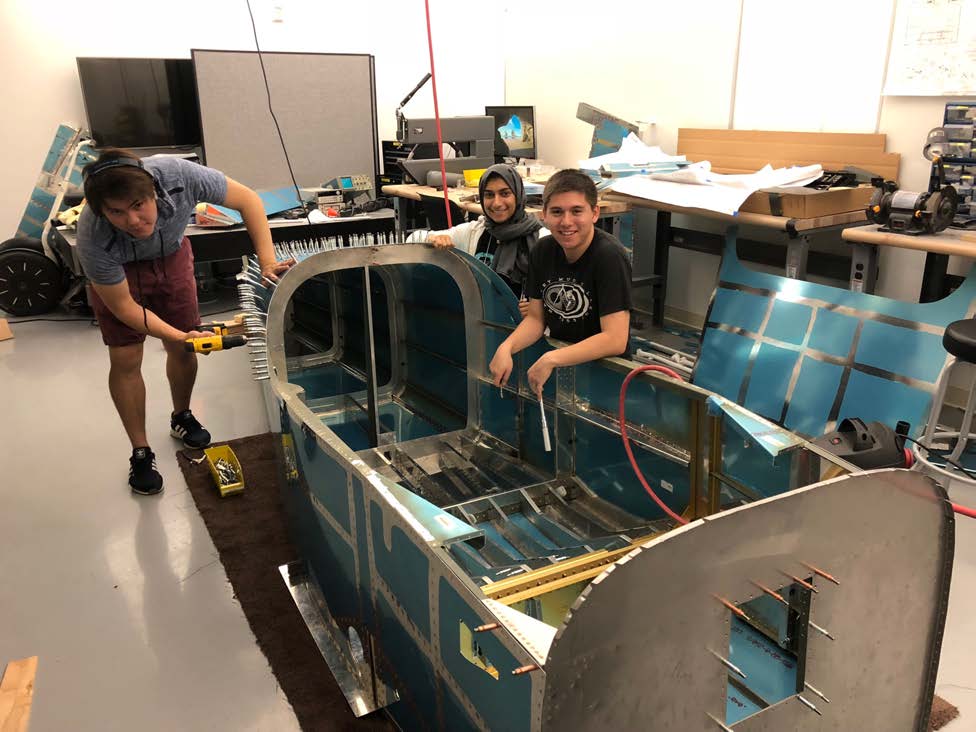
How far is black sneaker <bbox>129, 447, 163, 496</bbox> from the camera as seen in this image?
307 cm

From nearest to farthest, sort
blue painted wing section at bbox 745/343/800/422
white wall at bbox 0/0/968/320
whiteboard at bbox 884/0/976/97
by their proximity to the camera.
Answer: blue painted wing section at bbox 745/343/800/422 → whiteboard at bbox 884/0/976/97 → white wall at bbox 0/0/968/320

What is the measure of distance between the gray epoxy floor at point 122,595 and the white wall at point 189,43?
2.80 meters

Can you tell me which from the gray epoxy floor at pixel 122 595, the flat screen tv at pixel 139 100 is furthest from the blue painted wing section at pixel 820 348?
the flat screen tv at pixel 139 100

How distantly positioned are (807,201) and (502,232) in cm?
141

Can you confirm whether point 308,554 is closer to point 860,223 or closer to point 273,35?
point 860,223

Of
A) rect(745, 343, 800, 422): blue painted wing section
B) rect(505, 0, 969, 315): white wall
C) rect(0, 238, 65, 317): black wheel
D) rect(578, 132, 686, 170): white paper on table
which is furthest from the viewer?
rect(0, 238, 65, 317): black wheel

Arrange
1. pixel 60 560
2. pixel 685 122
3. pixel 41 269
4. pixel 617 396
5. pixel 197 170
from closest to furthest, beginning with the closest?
pixel 617 396, pixel 60 560, pixel 197 170, pixel 685 122, pixel 41 269

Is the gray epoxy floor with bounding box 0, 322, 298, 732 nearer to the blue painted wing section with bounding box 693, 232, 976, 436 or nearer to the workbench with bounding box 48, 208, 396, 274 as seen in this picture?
the workbench with bounding box 48, 208, 396, 274

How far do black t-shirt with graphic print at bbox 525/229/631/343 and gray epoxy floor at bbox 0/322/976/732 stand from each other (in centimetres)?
116

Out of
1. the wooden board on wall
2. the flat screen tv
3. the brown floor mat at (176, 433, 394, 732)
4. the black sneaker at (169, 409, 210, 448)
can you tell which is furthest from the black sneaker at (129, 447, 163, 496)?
the flat screen tv

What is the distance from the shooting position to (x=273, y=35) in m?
6.12

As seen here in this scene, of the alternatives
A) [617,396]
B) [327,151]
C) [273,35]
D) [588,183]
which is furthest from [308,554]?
[273,35]

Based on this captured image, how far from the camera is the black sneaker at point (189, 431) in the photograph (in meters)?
3.45

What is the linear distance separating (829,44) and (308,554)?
11.3 ft
